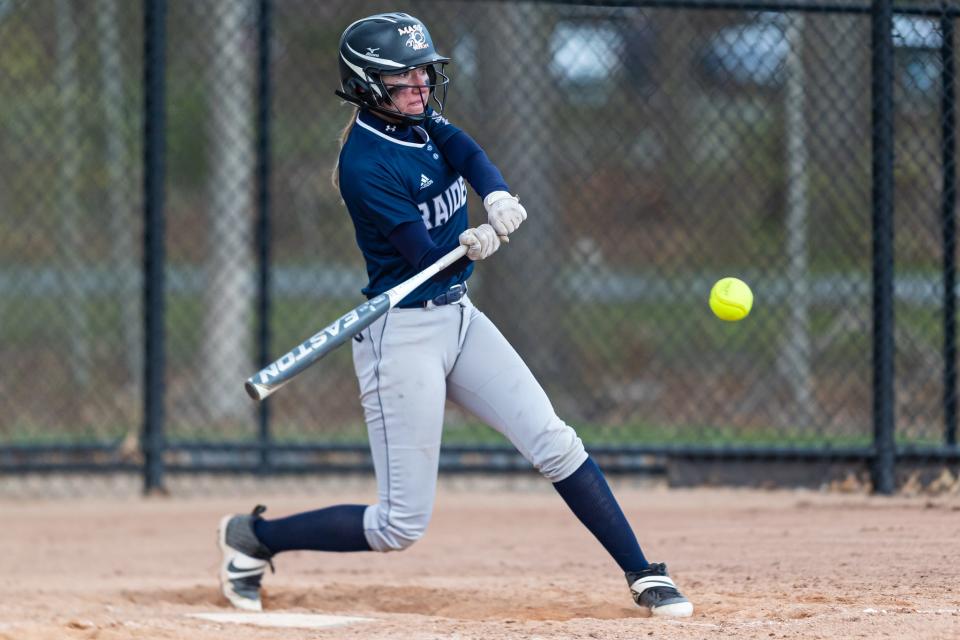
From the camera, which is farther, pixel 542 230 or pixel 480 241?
pixel 542 230

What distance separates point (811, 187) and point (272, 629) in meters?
6.95

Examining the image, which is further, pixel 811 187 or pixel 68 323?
pixel 68 323

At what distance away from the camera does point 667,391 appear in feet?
31.9

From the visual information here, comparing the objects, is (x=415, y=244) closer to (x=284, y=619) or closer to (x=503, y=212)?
(x=503, y=212)

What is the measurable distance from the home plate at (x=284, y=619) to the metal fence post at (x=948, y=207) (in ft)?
11.8

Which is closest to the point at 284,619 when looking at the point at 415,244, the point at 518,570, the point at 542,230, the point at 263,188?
the point at 518,570

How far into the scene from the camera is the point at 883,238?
20.3 ft

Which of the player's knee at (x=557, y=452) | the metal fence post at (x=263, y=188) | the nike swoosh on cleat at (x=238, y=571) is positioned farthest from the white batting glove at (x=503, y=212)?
the metal fence post at (x=263, y=188)

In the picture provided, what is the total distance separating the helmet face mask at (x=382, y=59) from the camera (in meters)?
3.83

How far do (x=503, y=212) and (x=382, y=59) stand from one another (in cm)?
59

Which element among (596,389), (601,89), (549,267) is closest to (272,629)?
(549,267)

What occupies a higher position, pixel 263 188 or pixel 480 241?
pixel 263 188

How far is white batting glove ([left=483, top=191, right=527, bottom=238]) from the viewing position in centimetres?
378

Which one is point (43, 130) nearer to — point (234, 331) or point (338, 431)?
point (234, 331)
